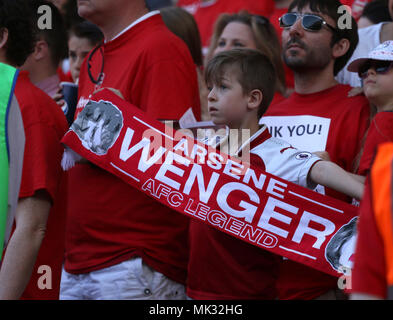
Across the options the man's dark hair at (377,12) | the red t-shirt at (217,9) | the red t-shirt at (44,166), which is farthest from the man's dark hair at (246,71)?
the red t-shirt at (217,9)

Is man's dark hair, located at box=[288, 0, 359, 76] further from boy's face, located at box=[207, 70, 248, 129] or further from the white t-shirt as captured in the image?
boy's face, located at box=[207, 70, 248, 129]

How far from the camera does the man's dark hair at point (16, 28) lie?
2900mm

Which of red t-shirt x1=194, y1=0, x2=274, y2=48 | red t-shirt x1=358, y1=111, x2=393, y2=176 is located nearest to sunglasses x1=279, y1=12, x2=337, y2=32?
red t-shirt x1=358, y1=111, x2=393, y2=176

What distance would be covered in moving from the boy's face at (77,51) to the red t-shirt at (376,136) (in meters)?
2.20

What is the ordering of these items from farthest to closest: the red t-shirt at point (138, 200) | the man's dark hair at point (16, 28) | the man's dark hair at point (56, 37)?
the man's dark hair at point (56, 37) < the red t-shirt at point (138, 200) < the man's dark hair at point (16, 28)

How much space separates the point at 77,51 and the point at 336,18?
5.81ft

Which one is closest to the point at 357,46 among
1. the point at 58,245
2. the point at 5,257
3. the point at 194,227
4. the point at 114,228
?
the point at 194,227

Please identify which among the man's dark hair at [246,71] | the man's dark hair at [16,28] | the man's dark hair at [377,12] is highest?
the man's dark hair at [377,12]

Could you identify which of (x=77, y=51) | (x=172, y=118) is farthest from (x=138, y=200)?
(x=77, y=51)

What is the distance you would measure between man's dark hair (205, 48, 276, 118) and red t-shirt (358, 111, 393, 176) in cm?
57

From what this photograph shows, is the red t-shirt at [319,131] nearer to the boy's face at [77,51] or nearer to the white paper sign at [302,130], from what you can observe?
the white paper sign at [302,130]

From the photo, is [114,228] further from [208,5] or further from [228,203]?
[208,5]

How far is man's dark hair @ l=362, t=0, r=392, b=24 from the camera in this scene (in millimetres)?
4961

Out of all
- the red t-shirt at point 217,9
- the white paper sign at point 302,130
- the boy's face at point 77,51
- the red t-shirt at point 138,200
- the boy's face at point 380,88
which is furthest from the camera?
the red t-shirt at point 217,9
